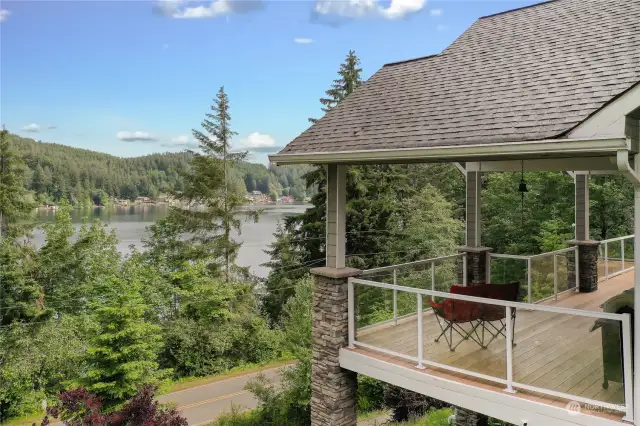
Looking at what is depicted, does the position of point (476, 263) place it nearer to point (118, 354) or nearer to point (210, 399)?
point (118, 354)

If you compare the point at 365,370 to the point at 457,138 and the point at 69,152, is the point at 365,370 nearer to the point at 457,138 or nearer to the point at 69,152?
the point at 457,138

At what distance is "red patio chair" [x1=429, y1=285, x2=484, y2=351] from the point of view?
218 inches

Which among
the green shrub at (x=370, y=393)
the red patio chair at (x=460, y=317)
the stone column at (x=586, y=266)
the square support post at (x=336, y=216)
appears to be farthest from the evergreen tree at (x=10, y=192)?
the stone column at (x=586, y=266)

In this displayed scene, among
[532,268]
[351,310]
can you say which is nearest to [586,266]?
[532,268]

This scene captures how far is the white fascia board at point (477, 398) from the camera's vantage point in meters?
4.42

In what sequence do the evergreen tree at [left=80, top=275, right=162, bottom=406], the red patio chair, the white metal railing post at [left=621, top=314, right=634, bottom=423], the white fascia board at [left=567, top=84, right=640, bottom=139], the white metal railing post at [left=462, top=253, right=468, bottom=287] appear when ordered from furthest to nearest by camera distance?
the evergreen tree at [left=80, top=275, right=162, bottom=406] → the white metal railing post at [left=462, top=253, right=468, bottom=287] → the red patio chair → the white metal railing post at [left=621, top=314, right=634, bottom=423] → the white fascia board at [left=567, top=84, right=640, bottom=139]

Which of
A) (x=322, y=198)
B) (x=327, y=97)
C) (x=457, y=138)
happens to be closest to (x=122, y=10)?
(x=327, y=97)

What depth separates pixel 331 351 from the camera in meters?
6.30

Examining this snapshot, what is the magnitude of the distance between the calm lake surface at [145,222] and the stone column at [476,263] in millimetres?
15883

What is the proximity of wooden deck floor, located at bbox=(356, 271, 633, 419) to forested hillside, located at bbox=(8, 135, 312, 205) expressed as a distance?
Result: 722 inches

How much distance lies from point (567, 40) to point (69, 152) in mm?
32688

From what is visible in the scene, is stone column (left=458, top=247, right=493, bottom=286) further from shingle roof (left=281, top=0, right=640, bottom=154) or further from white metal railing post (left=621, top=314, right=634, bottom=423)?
white metal railing post (left=621, top=314, right=634, bottom=423)

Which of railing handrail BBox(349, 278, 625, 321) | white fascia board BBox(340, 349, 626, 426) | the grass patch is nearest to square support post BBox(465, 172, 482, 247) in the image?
railing handrail BBox(349, 278, 625, 321)

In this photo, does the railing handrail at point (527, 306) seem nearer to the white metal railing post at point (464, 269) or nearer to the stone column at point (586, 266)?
the white metal railing post at point (464, 269)
